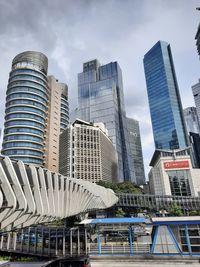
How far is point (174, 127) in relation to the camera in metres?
149

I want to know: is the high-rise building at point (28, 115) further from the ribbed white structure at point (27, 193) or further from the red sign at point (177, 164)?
the ribbed white structure at point (27, 193)

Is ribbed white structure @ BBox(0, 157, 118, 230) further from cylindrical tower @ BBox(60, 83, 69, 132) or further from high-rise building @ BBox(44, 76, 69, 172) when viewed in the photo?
cylindrical tower @ BBox(60, 83, 69, 132)

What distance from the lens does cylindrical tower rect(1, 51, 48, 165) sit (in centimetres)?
8494

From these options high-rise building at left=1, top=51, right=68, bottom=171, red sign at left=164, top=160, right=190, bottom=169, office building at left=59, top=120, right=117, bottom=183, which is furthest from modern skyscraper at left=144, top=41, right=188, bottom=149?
high-rise building at left=1, top=51, right=68, bottom=171

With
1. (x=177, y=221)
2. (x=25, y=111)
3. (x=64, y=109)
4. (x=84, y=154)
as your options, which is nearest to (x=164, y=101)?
(x=84, y=154)

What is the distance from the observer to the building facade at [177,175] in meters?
89.9

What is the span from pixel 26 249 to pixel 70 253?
821 cm

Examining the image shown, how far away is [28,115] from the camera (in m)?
88.8

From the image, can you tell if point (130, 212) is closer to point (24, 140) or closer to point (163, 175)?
point (163, 175)

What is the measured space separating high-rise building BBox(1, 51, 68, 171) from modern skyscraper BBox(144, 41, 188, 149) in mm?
86153

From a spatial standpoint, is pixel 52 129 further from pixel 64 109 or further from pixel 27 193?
pixel 27 193

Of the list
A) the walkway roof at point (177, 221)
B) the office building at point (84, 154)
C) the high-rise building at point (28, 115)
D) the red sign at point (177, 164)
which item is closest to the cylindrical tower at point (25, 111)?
the high-rise building at point (28, 115)

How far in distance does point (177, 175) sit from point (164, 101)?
8016 centimetres

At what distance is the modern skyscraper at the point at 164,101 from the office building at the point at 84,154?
46.2 m
